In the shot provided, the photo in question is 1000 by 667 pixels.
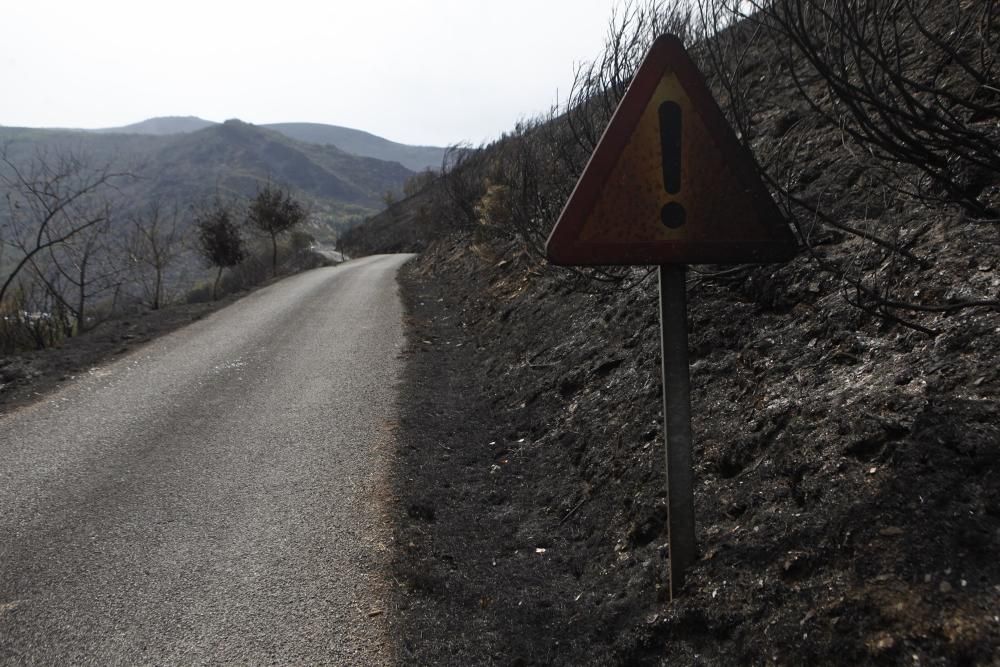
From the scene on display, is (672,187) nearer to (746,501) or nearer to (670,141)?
(670,141)

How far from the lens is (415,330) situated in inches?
405

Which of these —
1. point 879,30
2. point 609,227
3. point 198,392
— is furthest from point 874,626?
point 198,392

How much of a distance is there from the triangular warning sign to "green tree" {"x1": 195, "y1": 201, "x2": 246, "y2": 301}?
25.5 m

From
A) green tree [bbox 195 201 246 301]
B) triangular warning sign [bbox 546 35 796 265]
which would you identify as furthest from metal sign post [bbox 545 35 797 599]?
green tree [bbox 195 201 246 301]

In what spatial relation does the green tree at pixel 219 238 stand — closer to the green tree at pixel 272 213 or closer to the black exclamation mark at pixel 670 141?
the green tree at pixel 272 213

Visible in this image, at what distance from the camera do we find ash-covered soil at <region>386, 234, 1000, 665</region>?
1.78m

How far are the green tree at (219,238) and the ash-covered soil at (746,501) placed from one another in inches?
908

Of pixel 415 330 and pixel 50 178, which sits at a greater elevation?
pixel 50 178

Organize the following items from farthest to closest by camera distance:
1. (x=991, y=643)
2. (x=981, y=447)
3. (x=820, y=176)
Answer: (x=820, y=176) < (x=981, y=447) < (x=991, y=643)

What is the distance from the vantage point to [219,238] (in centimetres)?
2488

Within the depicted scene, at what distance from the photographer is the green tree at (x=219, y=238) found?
24812 millimetres

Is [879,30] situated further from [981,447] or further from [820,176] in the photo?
[820,176]

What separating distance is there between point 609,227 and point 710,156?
0.43 meters

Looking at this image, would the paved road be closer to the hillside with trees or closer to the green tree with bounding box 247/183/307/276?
the hillside with trees
